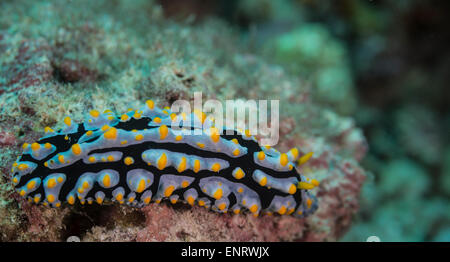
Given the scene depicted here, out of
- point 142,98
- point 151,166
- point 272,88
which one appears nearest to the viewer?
point 151,166

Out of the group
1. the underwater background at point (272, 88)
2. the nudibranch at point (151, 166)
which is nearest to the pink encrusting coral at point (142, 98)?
the underwater background at point (272, 88)

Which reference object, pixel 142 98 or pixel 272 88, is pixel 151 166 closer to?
pixel 142 98

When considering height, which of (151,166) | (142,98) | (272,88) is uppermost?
(272,88)

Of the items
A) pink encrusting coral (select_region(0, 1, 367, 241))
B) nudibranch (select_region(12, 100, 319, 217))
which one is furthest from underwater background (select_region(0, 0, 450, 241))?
nudibranch (select_region(12, 100, 319, 217))

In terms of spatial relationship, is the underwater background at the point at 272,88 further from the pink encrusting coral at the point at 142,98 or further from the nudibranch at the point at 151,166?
the nudibranch at the point at 151,166

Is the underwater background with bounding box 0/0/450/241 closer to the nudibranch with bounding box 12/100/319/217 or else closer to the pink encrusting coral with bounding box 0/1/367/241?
the pink encrusting coral with bounding box 0/1/367/241

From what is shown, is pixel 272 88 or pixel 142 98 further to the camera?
pixel 272 88

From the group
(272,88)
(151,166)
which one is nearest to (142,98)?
(151,166)
